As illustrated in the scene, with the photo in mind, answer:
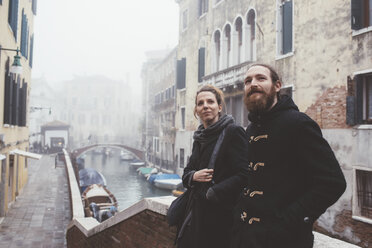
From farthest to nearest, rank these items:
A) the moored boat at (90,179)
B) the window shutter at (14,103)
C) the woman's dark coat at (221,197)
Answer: the moored boat at (90,179) → the window shutter at (14,103) → the woman's dark coat at (221,197)

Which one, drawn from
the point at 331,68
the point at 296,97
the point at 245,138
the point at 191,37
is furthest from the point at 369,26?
the point at 191,37

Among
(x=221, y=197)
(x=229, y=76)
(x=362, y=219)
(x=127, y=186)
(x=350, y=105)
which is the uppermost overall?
(x=229, y=76)

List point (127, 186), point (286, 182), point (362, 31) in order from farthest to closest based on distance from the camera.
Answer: point (127, 186) < point (362, 31) < point (286, 182)

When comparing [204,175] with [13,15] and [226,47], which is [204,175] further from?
[226,47]

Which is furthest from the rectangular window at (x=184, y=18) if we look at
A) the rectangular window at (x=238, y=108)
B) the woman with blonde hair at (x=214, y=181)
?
the woman with blonde hair at (x=214, y=181)

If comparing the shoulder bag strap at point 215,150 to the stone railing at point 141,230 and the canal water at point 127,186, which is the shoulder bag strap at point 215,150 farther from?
the canal water at point 127,186

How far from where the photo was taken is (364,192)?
7852 mm

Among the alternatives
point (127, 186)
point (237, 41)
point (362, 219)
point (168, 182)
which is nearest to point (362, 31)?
point (362, 219)

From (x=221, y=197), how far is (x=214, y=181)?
15 centimetres

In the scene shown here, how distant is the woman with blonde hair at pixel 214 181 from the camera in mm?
2018

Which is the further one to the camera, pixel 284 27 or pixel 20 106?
pixel 20 106

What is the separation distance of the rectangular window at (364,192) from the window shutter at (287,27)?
4.37m

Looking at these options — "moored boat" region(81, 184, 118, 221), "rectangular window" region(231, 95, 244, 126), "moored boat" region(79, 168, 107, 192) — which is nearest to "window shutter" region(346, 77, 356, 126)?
"rectangular window" region(231, 95, 244, 126)

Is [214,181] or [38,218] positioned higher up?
[214,181]
